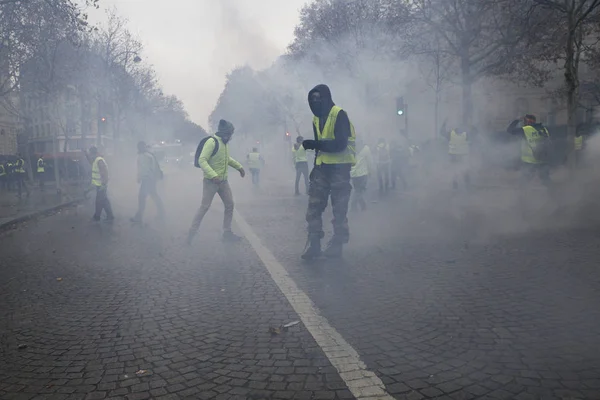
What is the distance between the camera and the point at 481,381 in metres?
2.61

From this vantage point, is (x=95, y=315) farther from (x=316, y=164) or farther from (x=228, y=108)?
(x=228, y=108)

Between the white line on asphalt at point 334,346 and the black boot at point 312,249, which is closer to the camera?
the white line on asphalt at point 334,346

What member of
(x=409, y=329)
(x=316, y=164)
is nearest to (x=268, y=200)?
(x=316, y=164)

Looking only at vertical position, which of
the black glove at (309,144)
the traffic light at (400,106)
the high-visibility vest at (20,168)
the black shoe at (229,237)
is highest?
the traffic light at (400,106)

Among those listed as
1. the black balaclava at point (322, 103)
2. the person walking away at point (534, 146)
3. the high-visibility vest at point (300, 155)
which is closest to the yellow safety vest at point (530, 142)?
the person walking away at point (534, 146)

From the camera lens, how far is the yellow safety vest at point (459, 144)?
14.8m

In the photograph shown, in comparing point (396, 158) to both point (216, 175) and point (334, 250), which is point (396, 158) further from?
point (334, 250)

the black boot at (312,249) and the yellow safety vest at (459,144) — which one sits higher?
the yellow safety vest at (459,144)

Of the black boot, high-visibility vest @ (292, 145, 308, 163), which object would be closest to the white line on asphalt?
the black boot

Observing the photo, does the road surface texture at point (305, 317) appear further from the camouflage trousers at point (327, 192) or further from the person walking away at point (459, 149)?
the person walking away at point (459, 149)

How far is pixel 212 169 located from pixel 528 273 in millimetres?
4353

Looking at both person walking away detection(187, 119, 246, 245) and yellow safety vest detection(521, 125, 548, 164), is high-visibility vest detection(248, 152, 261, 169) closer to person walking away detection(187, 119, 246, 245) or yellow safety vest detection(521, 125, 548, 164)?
yellow safety vest detection(521, 125, 548, 164)

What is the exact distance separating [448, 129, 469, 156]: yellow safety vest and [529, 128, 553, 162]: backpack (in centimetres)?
487

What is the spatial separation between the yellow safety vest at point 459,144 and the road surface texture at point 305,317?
767cm
